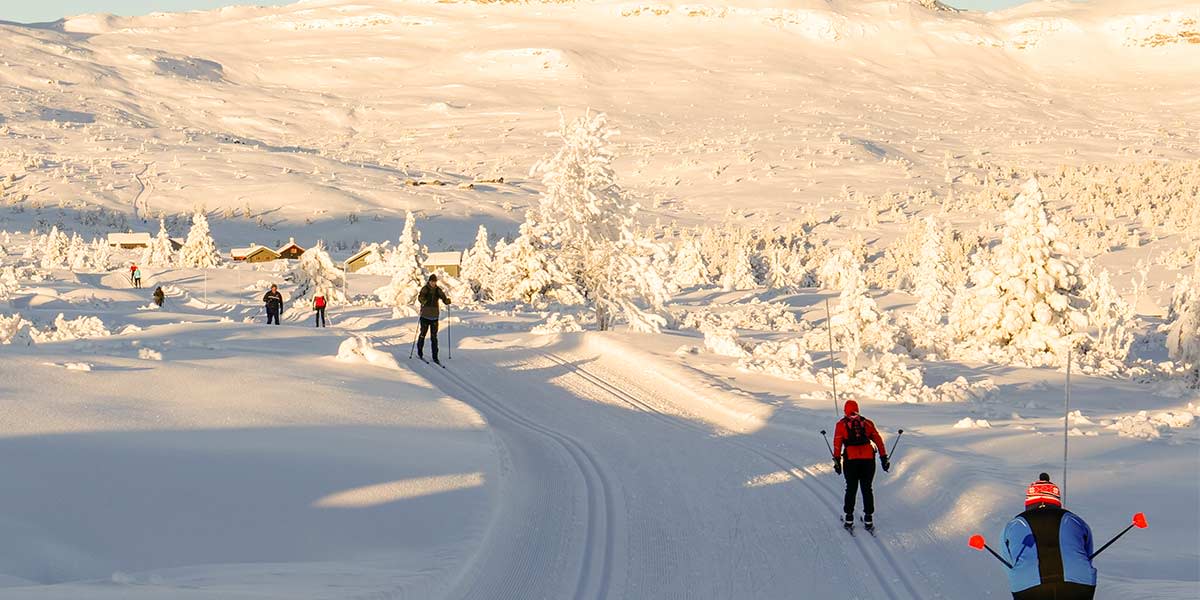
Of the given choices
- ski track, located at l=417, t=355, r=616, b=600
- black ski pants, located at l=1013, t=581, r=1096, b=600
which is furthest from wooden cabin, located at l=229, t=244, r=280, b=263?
black ski pants, located at l=1013, t=581, r=1096, b=600

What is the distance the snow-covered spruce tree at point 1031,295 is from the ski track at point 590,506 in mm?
16305

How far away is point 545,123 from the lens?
186125 millimetres

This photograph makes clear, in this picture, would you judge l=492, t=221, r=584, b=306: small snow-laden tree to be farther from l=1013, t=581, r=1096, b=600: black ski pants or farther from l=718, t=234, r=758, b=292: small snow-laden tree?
l=1013, t=581, r=1096, b=600: black ski pants

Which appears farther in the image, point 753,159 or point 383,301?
point 753,159

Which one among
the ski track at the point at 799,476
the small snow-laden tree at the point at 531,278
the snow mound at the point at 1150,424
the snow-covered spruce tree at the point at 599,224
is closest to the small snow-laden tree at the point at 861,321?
the snow-covered spruce tree at the point at 599,224

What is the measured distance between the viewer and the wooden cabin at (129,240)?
89188mm

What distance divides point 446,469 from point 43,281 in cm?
4859

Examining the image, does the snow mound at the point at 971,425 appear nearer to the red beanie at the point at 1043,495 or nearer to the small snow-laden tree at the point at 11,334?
the red beanie at the point at 1043,495

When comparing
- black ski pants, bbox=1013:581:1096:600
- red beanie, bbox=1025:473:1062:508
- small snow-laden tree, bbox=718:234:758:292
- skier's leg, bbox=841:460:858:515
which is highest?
red beanie, bbox=1025:473:1062:508

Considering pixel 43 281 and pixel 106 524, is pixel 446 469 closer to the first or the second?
pixel 106 524

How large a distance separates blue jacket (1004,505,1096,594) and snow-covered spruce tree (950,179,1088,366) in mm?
22972

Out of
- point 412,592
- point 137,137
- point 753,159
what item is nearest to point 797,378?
point 412,592

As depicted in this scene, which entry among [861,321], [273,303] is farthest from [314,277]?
[861,321]

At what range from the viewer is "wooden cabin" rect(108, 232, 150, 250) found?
293 feet
